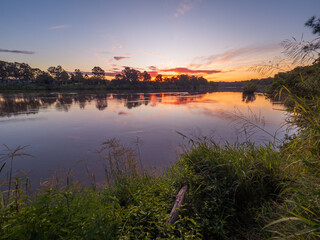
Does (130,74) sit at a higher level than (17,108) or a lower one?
higher

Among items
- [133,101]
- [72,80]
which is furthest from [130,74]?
[133,101]

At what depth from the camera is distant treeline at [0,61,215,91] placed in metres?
68.9

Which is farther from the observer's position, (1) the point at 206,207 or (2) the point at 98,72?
(2) the point at 98,72

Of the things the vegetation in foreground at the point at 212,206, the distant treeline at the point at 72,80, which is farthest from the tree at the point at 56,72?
the vegetation in foreground at the point at 212,206

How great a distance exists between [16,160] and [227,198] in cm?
798

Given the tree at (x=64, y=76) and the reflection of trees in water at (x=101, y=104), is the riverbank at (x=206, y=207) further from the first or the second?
the tree at (x=64, y=76)

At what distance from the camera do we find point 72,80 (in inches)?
3327

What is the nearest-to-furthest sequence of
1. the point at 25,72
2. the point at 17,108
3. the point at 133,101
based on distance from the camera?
the point at 17,108 < the point at 133,101 < the point at 25,72

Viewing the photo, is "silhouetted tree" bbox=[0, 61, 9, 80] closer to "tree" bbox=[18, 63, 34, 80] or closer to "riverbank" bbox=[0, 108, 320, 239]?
"tree" bbox=[18, 63, 34, 80]

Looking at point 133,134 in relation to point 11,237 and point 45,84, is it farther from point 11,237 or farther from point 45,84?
point 45,84

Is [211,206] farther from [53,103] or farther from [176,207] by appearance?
[53,103]

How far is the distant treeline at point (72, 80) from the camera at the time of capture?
2714 inches

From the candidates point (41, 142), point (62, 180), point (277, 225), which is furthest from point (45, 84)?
point (277, 225)

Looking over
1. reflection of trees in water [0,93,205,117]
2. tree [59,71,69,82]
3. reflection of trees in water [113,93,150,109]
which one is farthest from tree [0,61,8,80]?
reflection of trees in water [113,93,150,109]
